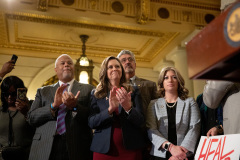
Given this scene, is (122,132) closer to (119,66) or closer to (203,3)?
(119,66)

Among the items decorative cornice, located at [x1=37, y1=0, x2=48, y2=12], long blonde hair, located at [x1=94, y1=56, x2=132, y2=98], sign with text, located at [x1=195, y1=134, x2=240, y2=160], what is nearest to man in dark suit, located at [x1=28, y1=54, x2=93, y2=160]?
long blonde hair, located at [x1=94, y1=56, x2=132, y2=98]

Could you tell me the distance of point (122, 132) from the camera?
210 cm

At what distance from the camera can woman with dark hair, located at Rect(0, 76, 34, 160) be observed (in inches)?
106

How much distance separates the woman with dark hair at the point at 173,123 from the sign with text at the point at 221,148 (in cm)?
30

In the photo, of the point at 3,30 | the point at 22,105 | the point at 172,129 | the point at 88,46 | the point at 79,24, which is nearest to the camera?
the point at 172,129

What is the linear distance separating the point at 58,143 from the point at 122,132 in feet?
2.00

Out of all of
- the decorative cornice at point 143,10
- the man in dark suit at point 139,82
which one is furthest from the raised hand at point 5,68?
Answer: the decorative cornice at point 143,10

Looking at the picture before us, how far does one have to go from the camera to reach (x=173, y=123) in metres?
2.27

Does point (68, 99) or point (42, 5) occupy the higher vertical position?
point (42, 5)

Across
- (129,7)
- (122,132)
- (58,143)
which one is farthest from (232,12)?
(129,7)

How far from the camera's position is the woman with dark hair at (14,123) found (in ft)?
8.83

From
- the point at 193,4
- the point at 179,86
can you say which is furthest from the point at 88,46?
the point at 179,86

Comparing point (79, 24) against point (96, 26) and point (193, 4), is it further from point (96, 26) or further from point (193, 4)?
point (193, 4)

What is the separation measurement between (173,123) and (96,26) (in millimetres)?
5251
